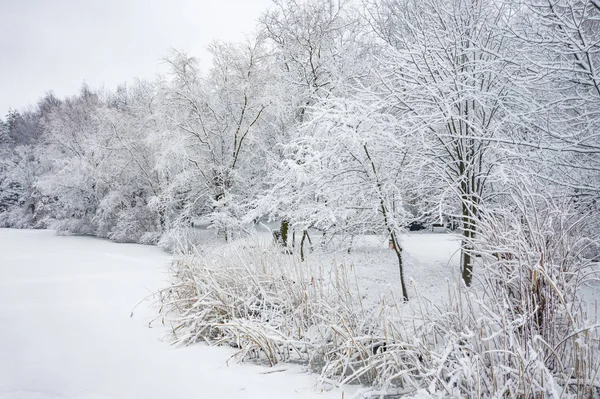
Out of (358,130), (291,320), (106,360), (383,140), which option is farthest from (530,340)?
(383,140)

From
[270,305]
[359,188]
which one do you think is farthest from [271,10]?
[270,305]

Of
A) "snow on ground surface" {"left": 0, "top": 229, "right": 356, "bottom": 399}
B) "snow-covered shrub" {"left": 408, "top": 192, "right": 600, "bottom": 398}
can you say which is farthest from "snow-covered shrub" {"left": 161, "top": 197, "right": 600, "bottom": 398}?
"snow on ground surface" {"left": 0, "top": 229, "right": 356, "bottom": 399}

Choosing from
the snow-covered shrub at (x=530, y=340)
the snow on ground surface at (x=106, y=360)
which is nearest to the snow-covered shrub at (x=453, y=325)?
the snow-covered shrub at (x=530, y=340)

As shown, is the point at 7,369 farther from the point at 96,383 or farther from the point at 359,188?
the point at 359,188

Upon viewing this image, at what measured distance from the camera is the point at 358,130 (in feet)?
18.0

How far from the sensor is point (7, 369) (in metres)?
2.87

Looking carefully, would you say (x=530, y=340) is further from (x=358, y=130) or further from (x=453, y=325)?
(x=358, y=130)

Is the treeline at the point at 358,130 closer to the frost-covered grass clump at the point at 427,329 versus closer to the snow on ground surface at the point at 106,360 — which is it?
the frost-covered grass clump at the point at 427,329

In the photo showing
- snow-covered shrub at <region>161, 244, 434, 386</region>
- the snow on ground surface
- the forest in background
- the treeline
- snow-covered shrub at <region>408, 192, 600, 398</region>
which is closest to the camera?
snow-covered shrub at <region>408, 192, 600, 398</region>

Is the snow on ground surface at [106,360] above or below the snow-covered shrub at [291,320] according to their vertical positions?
below

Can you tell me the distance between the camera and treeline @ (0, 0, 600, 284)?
181 inches

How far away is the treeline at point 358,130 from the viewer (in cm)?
459

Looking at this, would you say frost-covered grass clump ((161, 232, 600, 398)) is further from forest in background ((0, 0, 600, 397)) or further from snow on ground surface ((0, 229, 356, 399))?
snow on ground surface ((0, 229, 356, 399))

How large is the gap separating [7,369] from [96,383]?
3.05 ft
